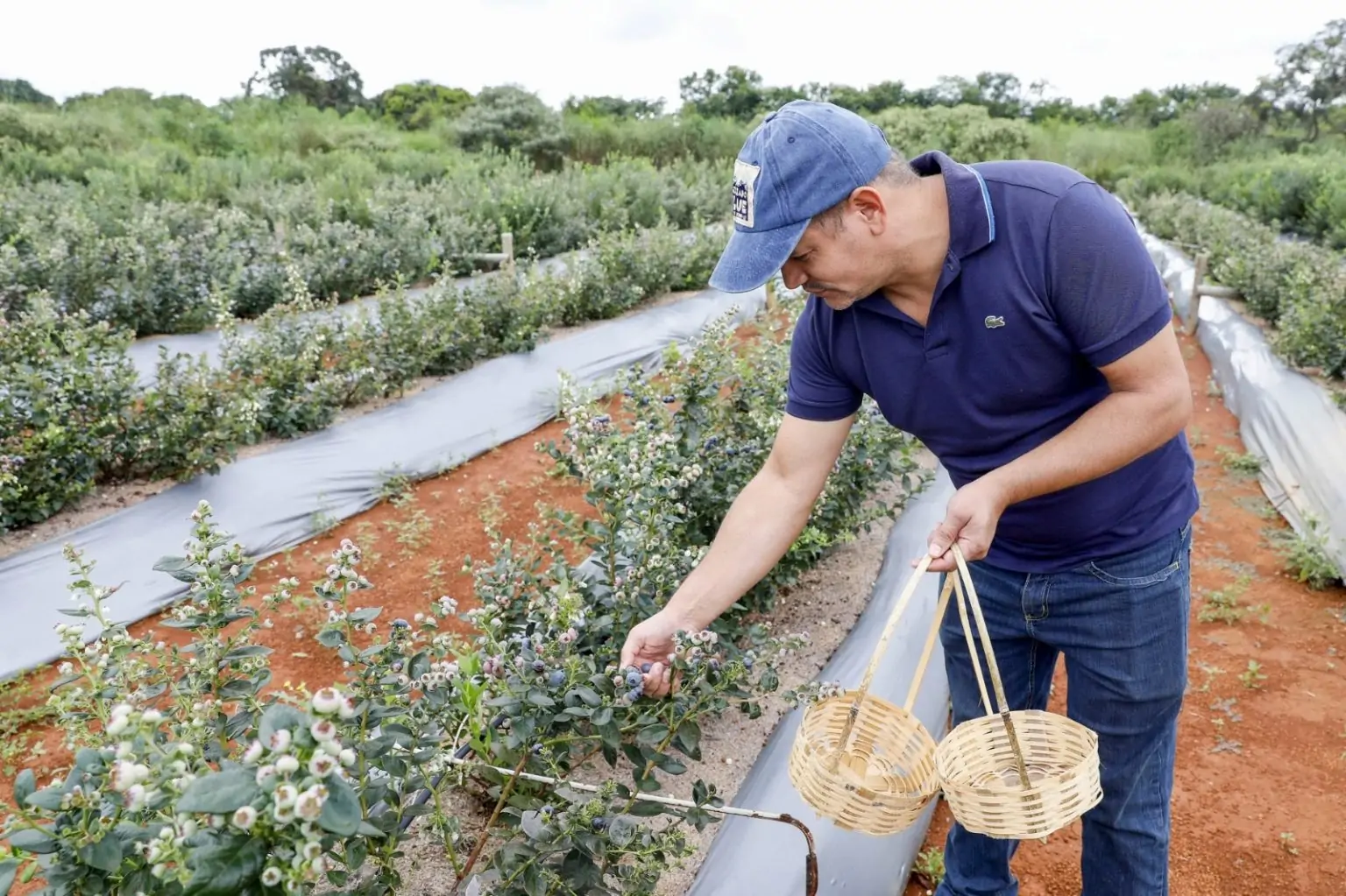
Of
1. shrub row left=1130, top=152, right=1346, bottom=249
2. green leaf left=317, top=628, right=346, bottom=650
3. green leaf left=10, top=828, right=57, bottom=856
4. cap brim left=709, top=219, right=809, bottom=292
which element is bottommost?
shrub row left=1130, top=152, right=1346, bottom=249

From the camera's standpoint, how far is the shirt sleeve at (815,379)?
5.61 ft

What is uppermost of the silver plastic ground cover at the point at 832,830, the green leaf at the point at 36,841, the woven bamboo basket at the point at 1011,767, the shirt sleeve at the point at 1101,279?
the shirt sleeve at the point at 1101,279

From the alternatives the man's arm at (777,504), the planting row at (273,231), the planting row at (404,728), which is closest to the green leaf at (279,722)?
the planting row at (404,728)

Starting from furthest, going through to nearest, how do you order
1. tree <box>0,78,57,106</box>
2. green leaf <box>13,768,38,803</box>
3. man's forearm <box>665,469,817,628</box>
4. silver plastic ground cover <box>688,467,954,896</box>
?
1. tree <box>0,78,57,106</box>
2. silver plastic ground cover <box>688,467,954,896</box>
3. man's forearm <box>665,469,817,628</box>
4. green leaf <box>13,768,38,803</box>

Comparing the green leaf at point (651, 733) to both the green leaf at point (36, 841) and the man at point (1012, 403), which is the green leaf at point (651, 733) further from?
the green leaf at point (36, 841)

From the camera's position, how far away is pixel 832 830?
84.6 inches

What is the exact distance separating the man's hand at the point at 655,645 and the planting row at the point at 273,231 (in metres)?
4.16

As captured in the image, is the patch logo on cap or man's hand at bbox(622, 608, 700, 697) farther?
man's hand at bbox(622, 608, 700, 697)

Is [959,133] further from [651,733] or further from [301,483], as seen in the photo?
[651,733]

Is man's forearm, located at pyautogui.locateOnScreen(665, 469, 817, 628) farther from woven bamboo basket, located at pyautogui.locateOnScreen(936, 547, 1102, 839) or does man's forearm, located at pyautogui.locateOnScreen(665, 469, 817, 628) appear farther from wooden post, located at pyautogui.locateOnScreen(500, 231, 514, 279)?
wooden post, located at pyautogui.locateOnScreen(500, 231, 514, 279)

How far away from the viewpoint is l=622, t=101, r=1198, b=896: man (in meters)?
1.42

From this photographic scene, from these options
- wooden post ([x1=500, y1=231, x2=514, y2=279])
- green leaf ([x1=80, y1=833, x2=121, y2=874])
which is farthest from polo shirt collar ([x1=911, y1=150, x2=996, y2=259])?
wooden post ([x1=500, y1=231, x2=514, y2=279])

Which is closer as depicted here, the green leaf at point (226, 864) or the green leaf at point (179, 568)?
the green leaf at point (226, 864)

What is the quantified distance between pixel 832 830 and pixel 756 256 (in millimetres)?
1402
